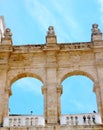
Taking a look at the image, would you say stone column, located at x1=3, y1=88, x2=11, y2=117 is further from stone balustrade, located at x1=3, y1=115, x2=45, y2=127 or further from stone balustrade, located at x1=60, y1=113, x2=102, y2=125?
stone balustrade, located at x1=60, y1=113, x2=102, y2=125

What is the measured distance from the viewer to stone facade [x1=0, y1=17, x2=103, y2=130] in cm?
1906

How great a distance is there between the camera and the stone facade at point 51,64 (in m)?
19.1

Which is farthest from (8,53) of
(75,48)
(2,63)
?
(75,48)

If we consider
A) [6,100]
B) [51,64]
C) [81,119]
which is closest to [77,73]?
[51,64]

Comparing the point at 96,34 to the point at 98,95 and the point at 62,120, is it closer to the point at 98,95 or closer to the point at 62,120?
the point at 98,95

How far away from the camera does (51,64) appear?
20469 millimetres

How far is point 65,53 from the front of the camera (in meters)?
21.2

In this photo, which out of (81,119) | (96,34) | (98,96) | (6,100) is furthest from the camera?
(96,34)

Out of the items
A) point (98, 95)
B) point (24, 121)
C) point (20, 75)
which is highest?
point (20, 75)

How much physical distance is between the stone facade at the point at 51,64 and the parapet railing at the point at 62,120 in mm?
764

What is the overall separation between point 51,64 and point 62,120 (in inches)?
161

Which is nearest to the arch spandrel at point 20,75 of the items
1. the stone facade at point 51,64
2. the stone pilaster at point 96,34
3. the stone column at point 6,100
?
the stone facade at point 51,64

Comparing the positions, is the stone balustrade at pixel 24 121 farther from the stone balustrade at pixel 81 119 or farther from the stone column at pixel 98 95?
the stone column at pixel 98 95

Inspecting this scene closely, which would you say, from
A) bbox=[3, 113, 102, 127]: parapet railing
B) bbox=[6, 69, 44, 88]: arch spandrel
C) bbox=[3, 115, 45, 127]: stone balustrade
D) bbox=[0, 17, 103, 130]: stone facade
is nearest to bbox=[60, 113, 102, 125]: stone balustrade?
bbox=[3, 113, 102, 127]: parapet railing
